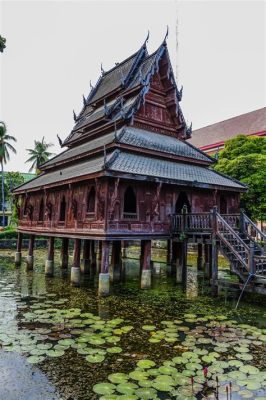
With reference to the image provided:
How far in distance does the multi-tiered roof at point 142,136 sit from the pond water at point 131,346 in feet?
16.6

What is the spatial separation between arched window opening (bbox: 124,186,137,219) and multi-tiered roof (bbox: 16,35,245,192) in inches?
48.8

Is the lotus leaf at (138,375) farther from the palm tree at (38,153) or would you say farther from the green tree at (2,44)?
the palm tree at (38,153)

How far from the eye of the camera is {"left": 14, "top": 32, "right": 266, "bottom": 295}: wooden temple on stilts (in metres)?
13.0

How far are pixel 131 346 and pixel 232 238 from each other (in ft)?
23.2

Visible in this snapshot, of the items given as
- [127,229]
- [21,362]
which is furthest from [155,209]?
[21,362]

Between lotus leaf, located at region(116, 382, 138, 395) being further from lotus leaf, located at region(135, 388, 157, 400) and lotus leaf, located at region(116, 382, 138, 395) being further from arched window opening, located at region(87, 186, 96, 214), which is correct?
arched window opening, located at region(87, 186, 96, 214)

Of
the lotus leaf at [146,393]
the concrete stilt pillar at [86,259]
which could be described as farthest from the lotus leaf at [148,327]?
the concrete stilt pillar at [86,259]

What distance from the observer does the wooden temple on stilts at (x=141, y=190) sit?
13.0m

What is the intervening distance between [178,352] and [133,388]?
1.93 metres

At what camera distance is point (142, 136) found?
625 inches

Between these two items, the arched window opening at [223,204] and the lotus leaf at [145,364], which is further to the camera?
the arched window opening at [223,204]

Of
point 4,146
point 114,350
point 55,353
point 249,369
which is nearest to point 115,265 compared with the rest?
point 114,350

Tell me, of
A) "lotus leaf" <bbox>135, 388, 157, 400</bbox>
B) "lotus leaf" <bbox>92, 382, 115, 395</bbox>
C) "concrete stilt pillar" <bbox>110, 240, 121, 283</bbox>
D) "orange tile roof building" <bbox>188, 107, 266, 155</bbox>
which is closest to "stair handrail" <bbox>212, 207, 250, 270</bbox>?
"concrete stilt pillar" <bbox>110, 240, 121, 283</bbox>

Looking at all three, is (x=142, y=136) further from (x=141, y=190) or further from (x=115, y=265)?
(x=115, y=265)
